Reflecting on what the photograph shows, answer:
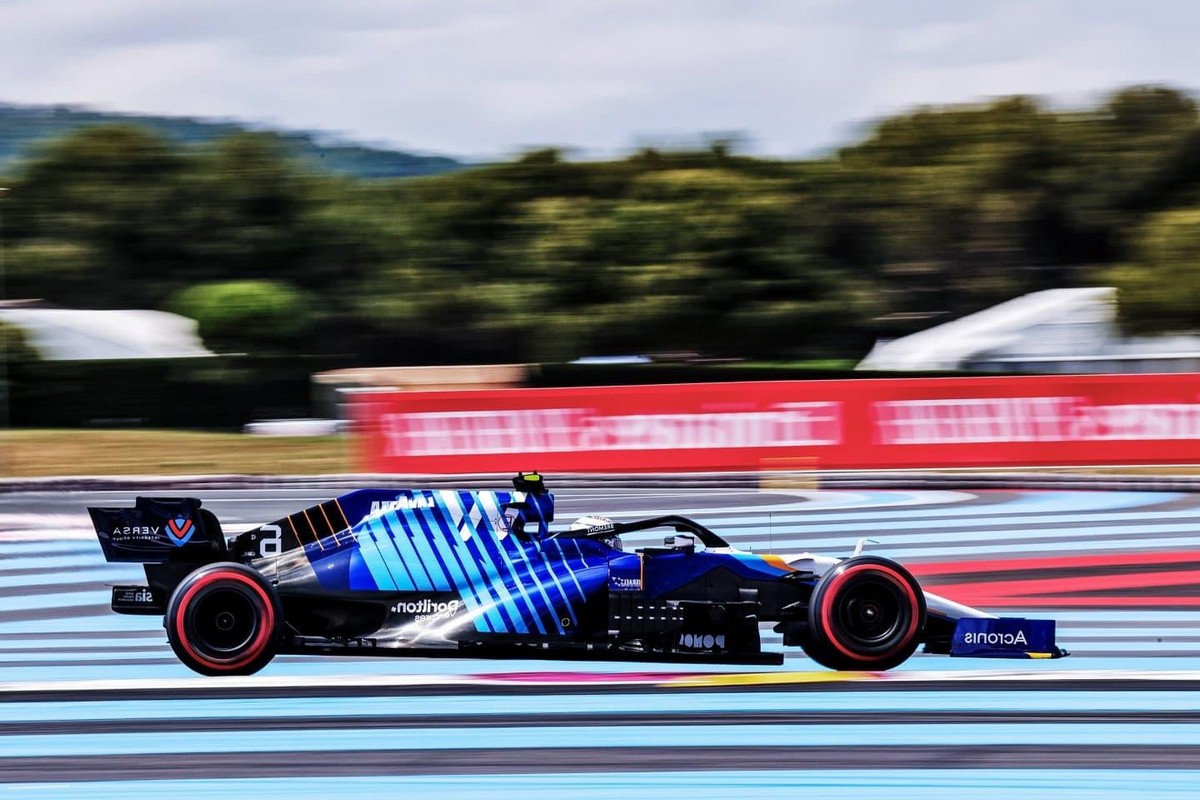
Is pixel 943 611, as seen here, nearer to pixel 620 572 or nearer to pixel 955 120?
pixel 620 572

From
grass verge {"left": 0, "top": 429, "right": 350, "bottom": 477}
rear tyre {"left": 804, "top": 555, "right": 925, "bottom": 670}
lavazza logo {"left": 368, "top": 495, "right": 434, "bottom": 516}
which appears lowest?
grass verge {"left": 0, "top": 429, "right": 350, "bottom": 477}

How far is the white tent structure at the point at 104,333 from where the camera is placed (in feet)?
111

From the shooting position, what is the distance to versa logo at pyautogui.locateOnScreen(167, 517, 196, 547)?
8.62 meters

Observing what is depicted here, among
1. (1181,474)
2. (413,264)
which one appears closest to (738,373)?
(413,264)

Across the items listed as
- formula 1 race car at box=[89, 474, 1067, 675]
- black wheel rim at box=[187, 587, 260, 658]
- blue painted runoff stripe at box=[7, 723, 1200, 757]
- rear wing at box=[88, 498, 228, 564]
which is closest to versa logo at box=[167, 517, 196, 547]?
rear wing at box=[88, 498, 228, 564]

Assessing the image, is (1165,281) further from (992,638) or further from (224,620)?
(224,620)

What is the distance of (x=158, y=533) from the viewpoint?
8602mm

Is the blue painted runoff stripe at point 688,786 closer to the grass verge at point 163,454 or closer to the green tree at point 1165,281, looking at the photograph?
the grass verge at point 163,454

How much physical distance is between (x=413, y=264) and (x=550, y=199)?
12.4 ft

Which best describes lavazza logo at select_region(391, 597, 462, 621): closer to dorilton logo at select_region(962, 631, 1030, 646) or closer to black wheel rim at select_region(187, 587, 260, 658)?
black wheel rim at select_region(187, 587, 260, 658)

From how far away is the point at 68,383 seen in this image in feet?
105

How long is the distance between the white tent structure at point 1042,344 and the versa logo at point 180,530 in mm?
30007

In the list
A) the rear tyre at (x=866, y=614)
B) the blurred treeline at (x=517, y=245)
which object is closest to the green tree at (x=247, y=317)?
the blurred treeline at (x=517, y=245)

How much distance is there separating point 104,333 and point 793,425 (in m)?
21.5
